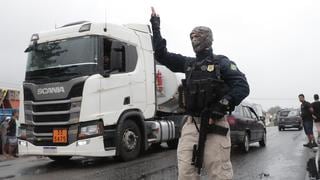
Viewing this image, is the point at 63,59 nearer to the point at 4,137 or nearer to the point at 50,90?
the point at 50,90

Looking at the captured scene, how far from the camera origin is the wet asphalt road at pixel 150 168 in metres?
9.76

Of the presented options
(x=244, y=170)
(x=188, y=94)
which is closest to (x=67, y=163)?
(x=244, y=170)

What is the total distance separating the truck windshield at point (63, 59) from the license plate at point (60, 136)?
115cm

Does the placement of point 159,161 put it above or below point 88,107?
below

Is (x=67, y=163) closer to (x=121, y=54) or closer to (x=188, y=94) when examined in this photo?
(x=121, y=54)

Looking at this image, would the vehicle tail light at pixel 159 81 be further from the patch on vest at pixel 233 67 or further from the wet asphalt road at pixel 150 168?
the patch on vest at pixel 233 67

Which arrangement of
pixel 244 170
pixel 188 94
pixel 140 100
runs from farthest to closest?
pixel 140 100, pixel 244 170, pixel 188 94

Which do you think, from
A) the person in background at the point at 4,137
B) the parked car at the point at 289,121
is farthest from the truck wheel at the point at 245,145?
the parked car at the point at 289,121

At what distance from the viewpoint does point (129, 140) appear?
38.9 ft

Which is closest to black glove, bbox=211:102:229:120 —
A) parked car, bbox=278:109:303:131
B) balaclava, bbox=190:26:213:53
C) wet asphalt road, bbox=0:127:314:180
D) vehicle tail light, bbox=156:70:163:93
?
balaclava, bbox=190:26:213:53

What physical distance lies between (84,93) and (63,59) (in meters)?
1.05

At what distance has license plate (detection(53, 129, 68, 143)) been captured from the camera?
1090cm

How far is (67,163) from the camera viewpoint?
41.2 ft

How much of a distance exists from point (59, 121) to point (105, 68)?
59.7 inches
